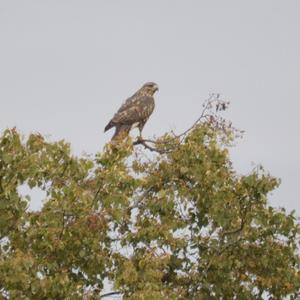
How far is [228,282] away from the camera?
21.4 m

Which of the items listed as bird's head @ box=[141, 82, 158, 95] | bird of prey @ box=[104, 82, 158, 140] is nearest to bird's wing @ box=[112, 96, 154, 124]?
bird of prey @ box=[104, 82, 158, 140]

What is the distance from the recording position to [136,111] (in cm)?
2795

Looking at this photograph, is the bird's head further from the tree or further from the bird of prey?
the tree

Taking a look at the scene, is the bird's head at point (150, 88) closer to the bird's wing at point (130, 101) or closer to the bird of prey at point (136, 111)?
the bird of prey at point (136, 111)

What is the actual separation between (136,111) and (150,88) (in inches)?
75.0

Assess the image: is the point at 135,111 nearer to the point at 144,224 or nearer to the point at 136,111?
the point at 136,111

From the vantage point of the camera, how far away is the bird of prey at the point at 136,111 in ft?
88.7

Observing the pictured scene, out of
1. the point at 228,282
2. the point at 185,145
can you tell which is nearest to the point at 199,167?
the point at 185,145

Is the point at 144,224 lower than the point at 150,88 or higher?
lower

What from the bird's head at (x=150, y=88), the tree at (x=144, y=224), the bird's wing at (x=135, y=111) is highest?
the bird's head at (x=150, y=88)

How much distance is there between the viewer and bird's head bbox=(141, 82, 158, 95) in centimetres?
2964

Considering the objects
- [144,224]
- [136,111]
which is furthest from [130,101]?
[144,224]

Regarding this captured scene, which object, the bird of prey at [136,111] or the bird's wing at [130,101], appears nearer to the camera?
→ the bird of prey at [136,111]

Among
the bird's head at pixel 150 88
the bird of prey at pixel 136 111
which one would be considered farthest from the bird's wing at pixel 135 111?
the bird's head at pixel 150 88
